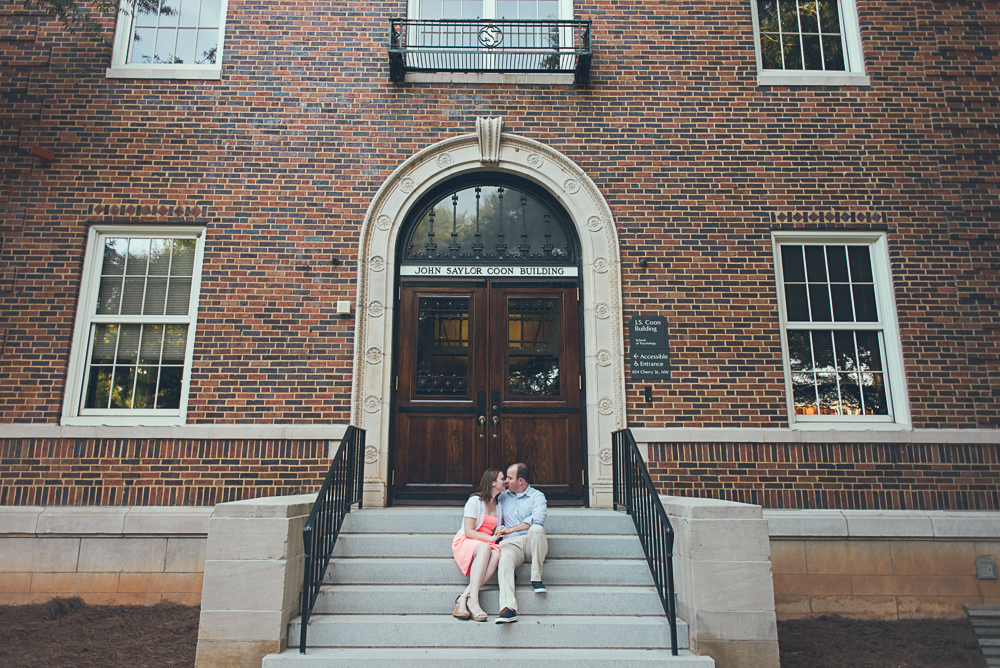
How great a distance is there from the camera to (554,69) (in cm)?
739

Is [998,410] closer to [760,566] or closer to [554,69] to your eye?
[760,566]

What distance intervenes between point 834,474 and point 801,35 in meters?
5.51

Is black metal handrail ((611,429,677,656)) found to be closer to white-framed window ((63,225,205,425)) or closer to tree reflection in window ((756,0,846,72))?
white-framed window ((63,225,205,425))

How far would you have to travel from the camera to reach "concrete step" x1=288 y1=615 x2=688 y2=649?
4.50 metres

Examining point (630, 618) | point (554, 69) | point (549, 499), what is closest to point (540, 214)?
point (554, 69)

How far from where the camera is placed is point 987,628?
5.63 meters

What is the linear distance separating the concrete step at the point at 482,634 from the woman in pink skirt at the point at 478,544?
0.44 feet

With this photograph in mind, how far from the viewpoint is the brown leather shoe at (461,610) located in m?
4.61

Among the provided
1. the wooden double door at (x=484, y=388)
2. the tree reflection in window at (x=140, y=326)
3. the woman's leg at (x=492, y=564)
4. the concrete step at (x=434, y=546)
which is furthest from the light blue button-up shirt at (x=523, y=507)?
the tree reflection in window at (x=140, y=326)

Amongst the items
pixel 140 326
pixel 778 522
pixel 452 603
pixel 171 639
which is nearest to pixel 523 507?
pixel 452 603

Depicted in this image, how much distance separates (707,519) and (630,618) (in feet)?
3.24

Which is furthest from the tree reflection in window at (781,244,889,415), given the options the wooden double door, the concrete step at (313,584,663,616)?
the concrete step at (313,584,663,616)

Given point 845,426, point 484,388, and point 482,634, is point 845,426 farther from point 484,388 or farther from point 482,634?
point 482,634

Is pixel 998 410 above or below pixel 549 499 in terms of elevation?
above
